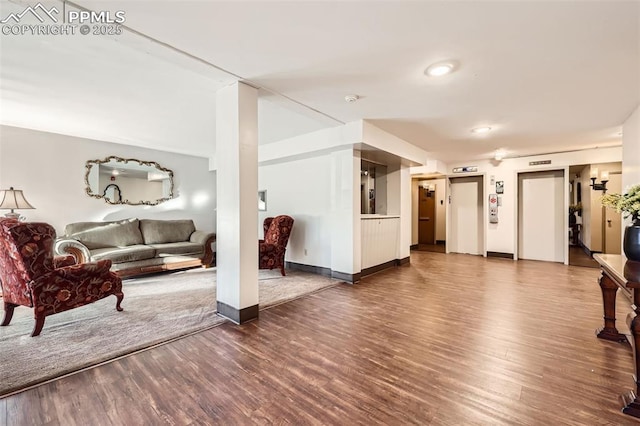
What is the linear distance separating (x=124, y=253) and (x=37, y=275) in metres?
2.19

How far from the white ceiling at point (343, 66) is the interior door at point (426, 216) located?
15.3 feet

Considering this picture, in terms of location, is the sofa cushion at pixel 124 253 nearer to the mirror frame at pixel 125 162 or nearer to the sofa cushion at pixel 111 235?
the sofa cushion at pixel 111 235

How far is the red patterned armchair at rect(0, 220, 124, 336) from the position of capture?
2.41m

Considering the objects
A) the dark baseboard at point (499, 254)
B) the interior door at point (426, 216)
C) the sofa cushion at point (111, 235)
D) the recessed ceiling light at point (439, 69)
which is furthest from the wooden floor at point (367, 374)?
the interior door at point (426, 216)

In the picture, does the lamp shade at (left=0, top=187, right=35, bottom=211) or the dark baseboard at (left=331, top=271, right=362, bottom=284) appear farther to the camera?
the dark baseboard at (left=331, top=271, right=362, bottom=284)

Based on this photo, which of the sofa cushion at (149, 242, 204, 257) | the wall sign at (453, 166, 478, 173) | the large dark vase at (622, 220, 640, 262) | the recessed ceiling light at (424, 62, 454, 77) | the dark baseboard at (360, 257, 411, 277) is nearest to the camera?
the large dark vase at (622, 220, 640, 262)

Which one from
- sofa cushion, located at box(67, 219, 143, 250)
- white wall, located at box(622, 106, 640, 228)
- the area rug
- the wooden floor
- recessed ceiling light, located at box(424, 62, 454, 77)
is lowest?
the wooden floor

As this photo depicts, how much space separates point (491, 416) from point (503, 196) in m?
6.57

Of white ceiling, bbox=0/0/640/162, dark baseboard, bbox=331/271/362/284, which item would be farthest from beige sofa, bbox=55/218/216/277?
dark baseboard, bbox=331/271/362/284

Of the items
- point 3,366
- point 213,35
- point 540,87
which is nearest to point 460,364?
point 540,87

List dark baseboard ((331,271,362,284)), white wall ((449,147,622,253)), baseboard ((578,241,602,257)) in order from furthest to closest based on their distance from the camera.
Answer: baseboard ((578,241,602,257)), white wall ((449,147,622,253)), dark baseboard ((331,271,362,284))

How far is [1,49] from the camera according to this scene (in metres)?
2.35

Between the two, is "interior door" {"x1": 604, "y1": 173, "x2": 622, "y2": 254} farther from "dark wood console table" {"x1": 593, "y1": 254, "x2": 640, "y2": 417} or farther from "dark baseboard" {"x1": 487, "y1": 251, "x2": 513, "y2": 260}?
"dark wood console table" {"x1": 593, "y1": 254, "x2": 640, "y2": 417}

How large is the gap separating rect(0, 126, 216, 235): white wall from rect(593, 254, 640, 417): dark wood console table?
23.0 feet
